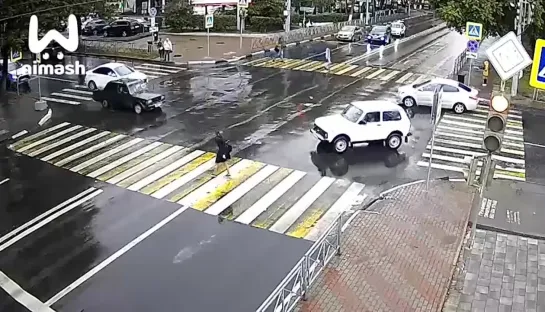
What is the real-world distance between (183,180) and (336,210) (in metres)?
4.92

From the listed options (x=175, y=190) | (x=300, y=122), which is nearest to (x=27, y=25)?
(x=300, y=122)

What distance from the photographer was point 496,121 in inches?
385

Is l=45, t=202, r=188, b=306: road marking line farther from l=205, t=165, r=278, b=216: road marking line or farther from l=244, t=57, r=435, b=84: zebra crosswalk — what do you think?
l=244, t=57, r=435, b=84: zebra crosswalk

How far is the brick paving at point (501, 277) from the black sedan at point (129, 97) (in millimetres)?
15789

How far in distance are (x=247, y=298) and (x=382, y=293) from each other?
8.56 feet

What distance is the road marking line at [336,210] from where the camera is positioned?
1555 centimetres

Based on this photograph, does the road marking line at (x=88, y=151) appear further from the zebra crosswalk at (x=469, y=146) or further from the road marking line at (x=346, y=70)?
the road marking line at (x=346, y=70)

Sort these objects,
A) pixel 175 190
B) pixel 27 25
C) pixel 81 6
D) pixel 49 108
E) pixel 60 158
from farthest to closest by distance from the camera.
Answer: pixel 81 6 < pixel 27 25 < pixel 49 108 < pixel 60 158 < pixel 175 190

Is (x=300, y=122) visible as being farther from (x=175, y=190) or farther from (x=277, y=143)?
(x=175, y=190)

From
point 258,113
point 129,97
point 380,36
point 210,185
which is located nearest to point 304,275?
point 210,185

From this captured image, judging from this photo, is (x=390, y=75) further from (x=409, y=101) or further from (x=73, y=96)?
(x=73, y=96)

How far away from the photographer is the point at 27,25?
32.2m

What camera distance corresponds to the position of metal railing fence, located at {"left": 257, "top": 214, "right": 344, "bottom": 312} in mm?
10703

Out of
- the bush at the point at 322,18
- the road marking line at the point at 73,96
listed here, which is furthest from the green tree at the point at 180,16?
the road marking line at the point at 73,96
